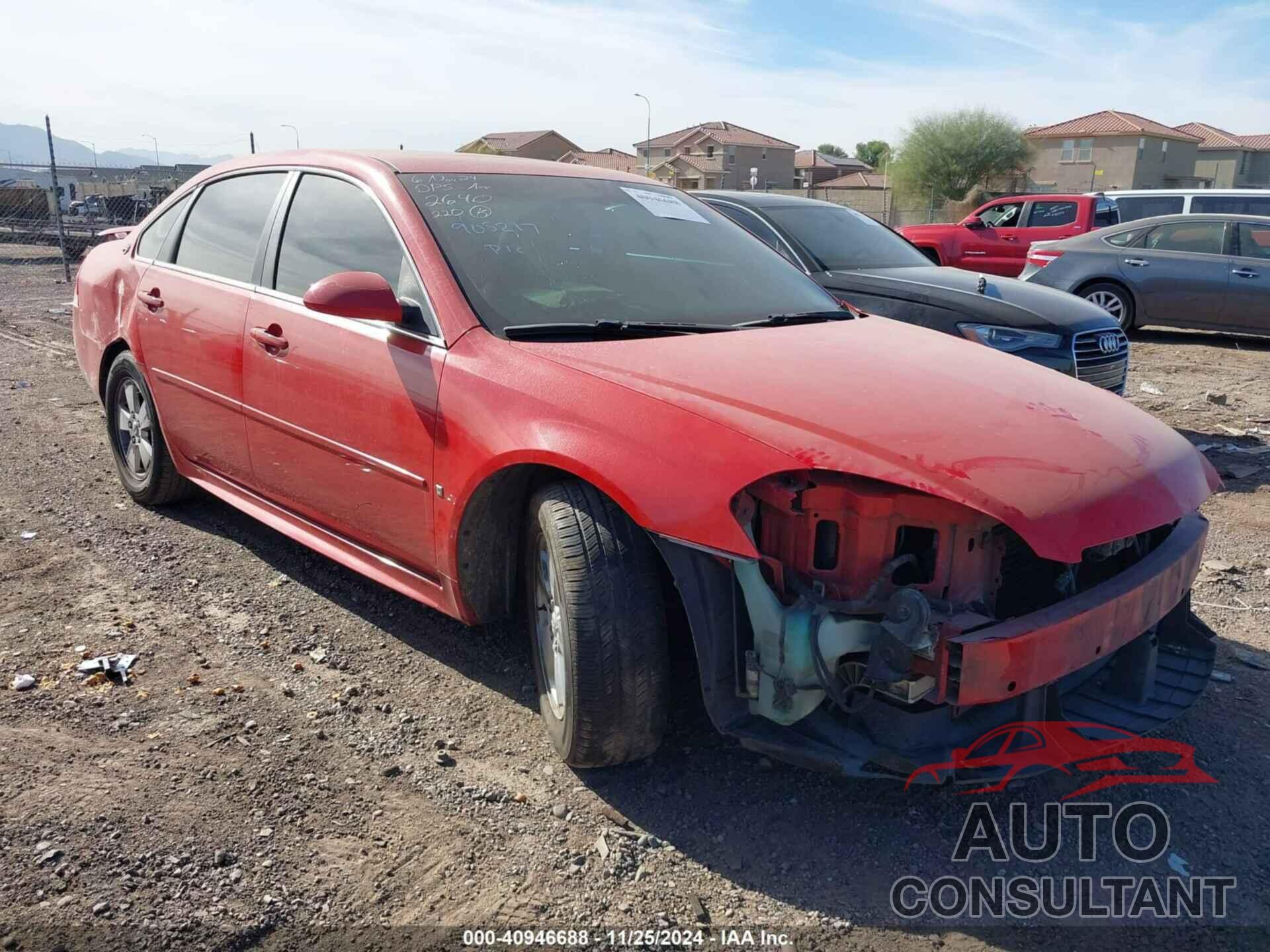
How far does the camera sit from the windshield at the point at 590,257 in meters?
3.25

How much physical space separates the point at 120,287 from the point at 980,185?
6129 cm

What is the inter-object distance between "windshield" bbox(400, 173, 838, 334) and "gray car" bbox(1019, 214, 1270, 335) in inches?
310

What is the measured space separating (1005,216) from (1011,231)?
738 millimetres

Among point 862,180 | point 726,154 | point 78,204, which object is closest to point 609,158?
point 726,154

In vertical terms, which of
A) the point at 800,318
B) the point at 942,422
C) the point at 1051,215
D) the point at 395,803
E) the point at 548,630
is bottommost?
the point at 395,803

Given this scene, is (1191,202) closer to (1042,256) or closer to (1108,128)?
(1042,256)

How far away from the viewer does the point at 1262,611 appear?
4.22 m

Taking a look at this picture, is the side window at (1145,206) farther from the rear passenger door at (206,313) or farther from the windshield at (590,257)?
the rear passenger door at (206,313)

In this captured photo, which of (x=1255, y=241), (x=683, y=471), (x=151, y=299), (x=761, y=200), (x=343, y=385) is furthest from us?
(x=1255, y=241)

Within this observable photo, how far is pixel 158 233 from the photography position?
15.9 feet

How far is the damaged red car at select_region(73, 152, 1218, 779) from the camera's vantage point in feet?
7.94

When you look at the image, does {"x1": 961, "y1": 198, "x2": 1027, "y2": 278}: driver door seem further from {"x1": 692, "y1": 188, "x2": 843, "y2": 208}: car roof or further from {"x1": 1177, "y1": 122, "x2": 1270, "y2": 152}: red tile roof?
{"x1": 1177, "y1": 122, "x2": 1270, "y2": 152}: red tile roof

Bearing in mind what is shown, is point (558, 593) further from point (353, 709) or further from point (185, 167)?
point (185, 167)

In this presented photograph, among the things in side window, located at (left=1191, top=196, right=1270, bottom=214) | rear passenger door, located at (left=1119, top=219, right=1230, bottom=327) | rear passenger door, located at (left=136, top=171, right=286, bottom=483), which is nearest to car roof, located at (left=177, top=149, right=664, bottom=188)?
rear passenger door, located at (left=136, top=171, right=286, bottom=483)
